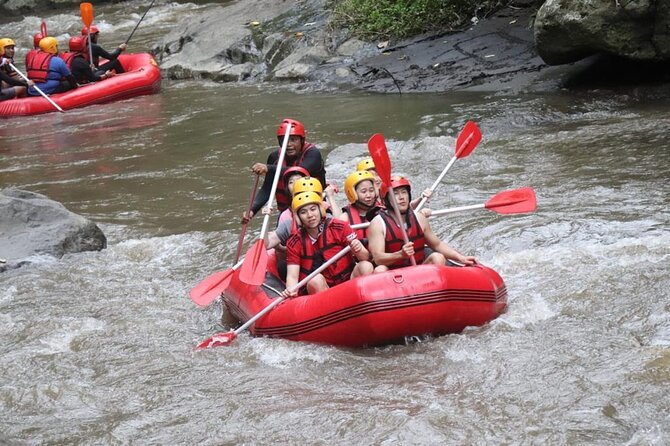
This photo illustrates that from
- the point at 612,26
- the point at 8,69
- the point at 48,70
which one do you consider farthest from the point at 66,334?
the point at 8,69

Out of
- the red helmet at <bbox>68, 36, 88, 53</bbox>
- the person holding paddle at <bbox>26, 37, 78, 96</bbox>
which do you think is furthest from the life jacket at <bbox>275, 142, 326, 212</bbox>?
the red helmet at <bbox>68, 36, 88, 53</bbox>

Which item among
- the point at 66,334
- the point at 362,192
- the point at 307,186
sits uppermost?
the point at 307,186

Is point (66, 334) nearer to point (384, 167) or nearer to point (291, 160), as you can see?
point (291, 160)

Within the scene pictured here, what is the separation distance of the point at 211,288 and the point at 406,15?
8.77 meters

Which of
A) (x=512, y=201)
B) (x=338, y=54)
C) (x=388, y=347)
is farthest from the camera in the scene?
(x=338, y=54)

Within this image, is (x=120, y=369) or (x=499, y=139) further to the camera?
(x=499, y=139)

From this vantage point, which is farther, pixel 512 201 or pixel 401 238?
pixel 512 201

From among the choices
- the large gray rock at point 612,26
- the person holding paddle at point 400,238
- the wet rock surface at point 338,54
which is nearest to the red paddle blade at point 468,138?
the person holding paddle at point 400,238

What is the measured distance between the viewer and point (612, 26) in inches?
426

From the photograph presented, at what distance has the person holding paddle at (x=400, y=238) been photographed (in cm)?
603

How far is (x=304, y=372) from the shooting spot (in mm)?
5590

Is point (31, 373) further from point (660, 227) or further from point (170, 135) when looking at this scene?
point (170, 135)

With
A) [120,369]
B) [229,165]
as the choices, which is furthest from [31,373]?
[229,165]

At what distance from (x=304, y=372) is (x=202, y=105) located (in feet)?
29.4
